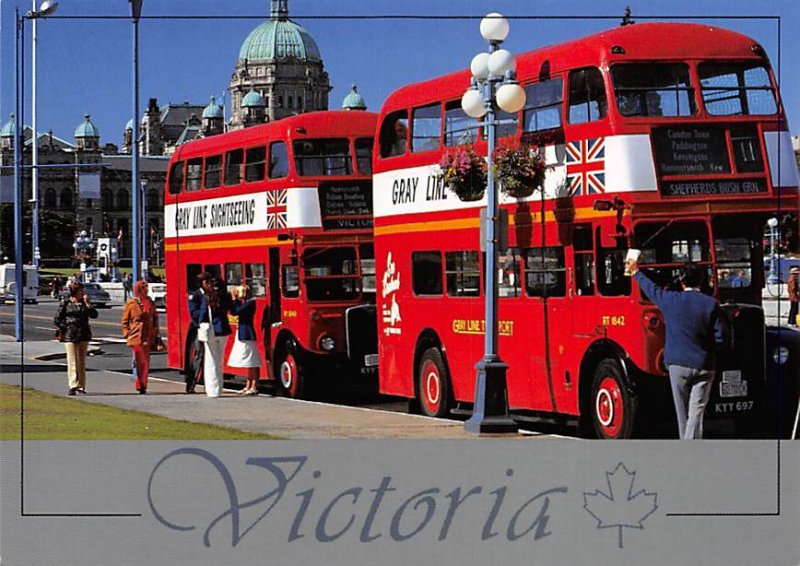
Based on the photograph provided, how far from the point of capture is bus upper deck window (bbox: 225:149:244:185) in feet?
63.7

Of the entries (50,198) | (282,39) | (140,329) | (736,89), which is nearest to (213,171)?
(140,329)

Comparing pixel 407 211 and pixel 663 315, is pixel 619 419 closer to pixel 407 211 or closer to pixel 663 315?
pixel 663 315

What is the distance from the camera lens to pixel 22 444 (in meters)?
15.5

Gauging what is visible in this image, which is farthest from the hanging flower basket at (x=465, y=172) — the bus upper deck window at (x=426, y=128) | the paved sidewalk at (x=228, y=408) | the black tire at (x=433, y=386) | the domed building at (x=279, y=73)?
the paved sidewalk at (x=228, y=408)

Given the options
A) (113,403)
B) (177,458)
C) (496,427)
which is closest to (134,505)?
(177,458)

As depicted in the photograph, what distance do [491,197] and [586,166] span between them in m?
1.09

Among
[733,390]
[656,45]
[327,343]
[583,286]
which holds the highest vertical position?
[656,45]

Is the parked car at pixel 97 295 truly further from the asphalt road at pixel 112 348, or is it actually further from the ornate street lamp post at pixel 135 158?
the ornate street lamp post at pixel 135 158

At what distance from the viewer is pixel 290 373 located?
64.3 feet

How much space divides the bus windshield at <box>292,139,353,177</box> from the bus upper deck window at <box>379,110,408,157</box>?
2.62ft

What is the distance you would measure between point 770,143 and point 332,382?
5964mm

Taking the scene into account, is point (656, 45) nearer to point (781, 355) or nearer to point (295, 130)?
point (781, 355)

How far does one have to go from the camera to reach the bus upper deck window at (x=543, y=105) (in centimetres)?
1569

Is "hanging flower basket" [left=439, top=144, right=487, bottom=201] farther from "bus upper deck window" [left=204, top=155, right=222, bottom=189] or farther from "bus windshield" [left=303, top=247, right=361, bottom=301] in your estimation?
"bus upper deck window" [left=204, top=155, right=222, bottom=189]
